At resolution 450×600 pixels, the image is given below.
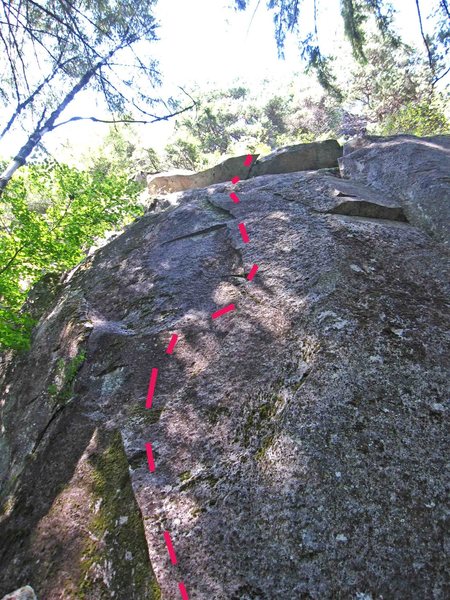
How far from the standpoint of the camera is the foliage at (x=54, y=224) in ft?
23.1

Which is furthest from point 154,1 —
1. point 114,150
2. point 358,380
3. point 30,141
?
point 114,150

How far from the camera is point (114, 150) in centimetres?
2992

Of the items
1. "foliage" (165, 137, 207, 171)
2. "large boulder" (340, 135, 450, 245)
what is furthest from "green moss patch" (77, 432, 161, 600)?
"foliage" (165, 137, 207, 171)

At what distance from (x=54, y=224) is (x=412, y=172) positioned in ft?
23.8

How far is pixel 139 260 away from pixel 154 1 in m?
8.17

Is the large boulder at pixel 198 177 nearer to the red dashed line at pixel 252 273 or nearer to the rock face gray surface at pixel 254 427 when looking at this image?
the rock face gray surface at pixel 254 427

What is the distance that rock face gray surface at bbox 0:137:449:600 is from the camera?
6.72 ft

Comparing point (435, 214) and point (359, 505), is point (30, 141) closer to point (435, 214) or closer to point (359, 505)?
point (435, 214)

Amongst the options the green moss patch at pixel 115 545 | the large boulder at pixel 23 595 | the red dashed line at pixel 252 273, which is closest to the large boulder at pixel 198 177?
the red dashed line at pixel 252 273

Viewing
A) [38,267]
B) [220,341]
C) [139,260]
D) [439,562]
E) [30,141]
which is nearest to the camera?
[439,562]

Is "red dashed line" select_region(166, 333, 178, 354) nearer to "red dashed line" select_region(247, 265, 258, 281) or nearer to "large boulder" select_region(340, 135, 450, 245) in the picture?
"red dashed line" select_region(247, 265, 258, 281)

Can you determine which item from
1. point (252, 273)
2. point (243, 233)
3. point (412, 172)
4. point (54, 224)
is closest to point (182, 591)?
point (252, 273)

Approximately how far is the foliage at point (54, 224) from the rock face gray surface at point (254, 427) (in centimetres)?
291

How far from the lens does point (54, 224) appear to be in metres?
7.94
